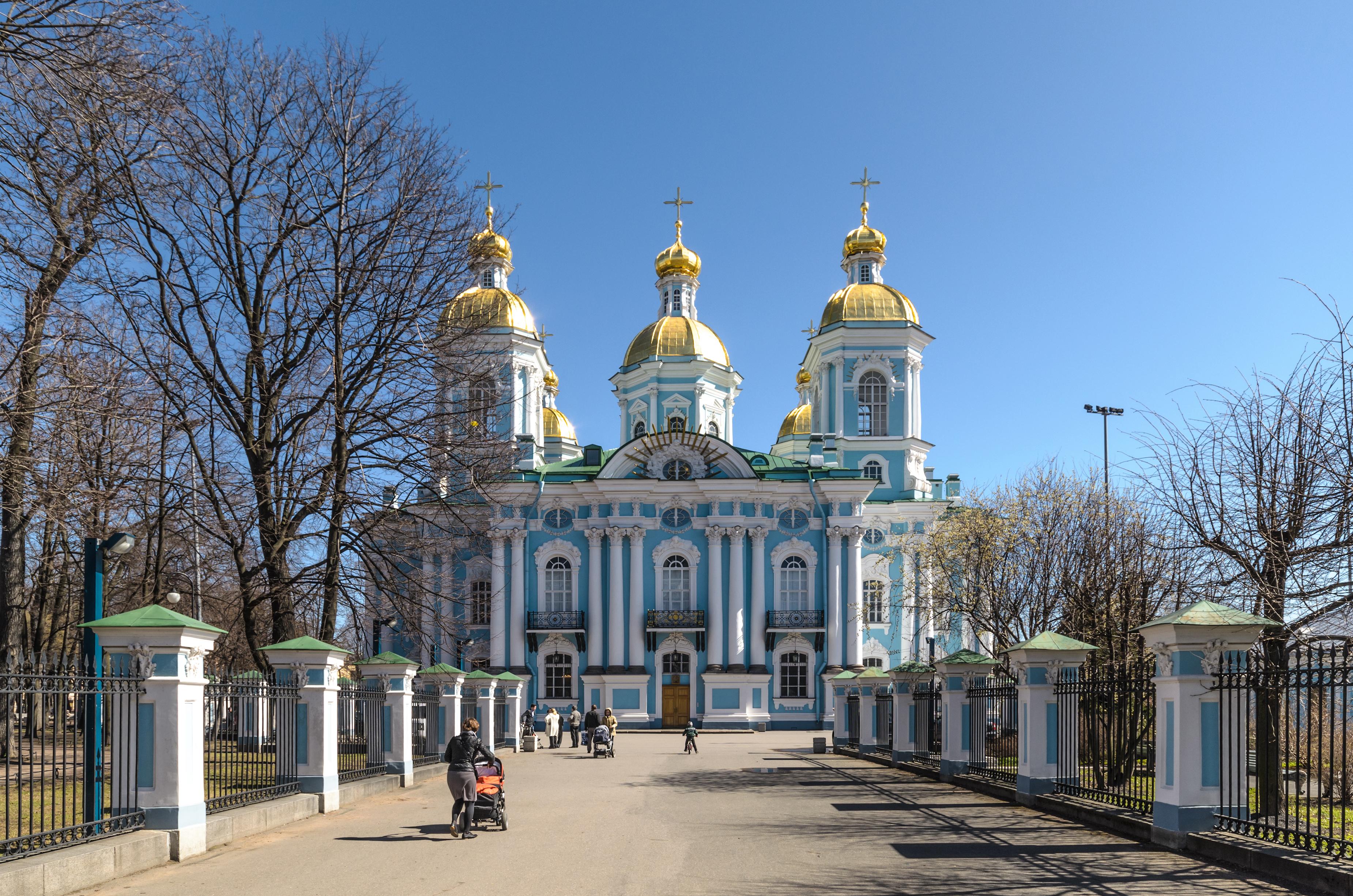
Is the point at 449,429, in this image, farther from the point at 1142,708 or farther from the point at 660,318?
the point at 660,318

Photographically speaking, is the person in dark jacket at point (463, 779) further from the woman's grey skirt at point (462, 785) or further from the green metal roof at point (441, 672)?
the green metal roof at point (441, 672)

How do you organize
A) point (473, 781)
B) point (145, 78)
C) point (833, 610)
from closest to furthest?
point (145, 78) < point (473, 781) < point (833, 610)

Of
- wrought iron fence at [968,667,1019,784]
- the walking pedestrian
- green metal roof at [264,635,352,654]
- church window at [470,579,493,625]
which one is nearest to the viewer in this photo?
green metal roof at [264,635,352,654]

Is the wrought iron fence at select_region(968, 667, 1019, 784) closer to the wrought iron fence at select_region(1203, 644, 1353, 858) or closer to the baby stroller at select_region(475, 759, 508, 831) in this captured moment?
the wrought iron fence at select_region(1203, 644, 1353, 858)

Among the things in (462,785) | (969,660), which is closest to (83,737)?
(462,785)

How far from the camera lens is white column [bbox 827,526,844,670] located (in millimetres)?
46844

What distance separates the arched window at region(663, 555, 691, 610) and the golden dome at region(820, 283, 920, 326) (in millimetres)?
13335

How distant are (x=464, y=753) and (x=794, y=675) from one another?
3585 centimetres

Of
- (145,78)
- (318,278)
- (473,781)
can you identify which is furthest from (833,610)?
(145,78)

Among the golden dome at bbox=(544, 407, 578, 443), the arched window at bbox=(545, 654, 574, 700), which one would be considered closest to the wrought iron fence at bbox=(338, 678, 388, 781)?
the arched window at bbox=(545, 654, 574, 700)

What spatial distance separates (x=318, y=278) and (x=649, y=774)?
1051 centimetres

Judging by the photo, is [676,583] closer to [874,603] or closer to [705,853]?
[874,603]

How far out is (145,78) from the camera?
410 inches

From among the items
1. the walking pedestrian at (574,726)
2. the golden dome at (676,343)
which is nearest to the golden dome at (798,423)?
the golden dome at (676,343)
